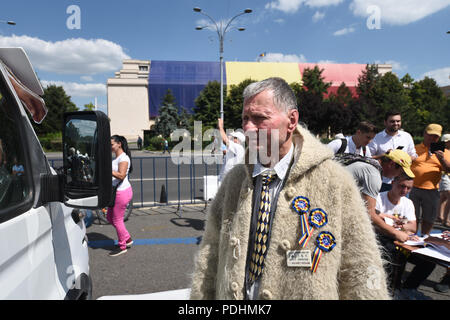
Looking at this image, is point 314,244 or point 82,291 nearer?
point 314,244

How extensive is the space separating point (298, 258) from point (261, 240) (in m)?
0.19

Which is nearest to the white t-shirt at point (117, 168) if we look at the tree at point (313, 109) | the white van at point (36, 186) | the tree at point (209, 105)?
the white van at point (36, 186)

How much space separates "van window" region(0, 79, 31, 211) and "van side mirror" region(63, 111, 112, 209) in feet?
0.60

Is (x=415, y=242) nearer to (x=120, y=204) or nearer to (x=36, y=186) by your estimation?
(x=36, y=186)

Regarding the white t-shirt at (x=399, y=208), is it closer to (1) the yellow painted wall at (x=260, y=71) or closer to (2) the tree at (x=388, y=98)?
(2) the tree at (x=388, y=98)

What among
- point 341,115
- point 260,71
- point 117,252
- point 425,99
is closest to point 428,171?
point 117,252

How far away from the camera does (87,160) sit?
147cm

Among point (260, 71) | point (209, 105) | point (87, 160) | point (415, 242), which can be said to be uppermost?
point (260, 71)

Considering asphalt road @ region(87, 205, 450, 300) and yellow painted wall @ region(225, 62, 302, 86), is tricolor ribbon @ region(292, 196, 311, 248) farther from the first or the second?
yellow painted wall @ region(225, 62, 302, 86)

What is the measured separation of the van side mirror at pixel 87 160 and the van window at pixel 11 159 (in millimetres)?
183

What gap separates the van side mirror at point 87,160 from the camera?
4.41ft

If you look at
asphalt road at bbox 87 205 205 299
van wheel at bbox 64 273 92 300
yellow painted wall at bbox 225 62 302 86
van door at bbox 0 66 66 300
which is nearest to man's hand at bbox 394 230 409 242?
asphalt road at bbox 87 205 205 299
